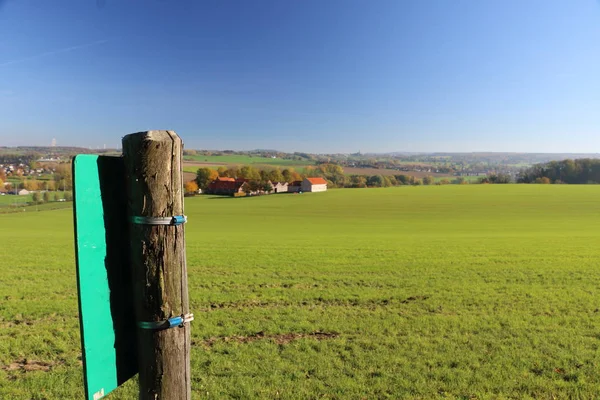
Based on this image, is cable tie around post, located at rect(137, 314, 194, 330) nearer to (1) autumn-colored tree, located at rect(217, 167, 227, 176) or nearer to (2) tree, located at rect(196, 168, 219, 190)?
(2) tree, located at rect(196, 168, 219, 190)

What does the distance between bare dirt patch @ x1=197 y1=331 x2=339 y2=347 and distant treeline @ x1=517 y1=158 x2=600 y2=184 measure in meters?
103

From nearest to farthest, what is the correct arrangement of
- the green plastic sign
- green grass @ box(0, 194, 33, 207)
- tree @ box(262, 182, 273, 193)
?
the green plastic sign, green grass @ box(0, 194, 33, 207), tree @ box(262, 182, 273, 193)

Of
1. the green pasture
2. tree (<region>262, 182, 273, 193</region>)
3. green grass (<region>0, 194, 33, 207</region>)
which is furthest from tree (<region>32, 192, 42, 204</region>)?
tree (<region>262, 182, 273, 193</region>)

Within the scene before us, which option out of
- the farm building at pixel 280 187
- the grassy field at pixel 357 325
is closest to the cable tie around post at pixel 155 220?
the grassy field at pixel 357 325

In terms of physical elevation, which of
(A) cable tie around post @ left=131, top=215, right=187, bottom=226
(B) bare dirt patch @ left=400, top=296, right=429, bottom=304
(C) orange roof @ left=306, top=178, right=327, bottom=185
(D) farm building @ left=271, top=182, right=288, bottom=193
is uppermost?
(C) orange roof @ left=306, top=178, right=327, bottom=185

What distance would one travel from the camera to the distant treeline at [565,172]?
3548 inches

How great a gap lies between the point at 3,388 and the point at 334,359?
4273mm

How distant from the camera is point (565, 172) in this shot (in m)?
93.7

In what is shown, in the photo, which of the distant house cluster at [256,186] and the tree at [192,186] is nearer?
the tree at [192,186]

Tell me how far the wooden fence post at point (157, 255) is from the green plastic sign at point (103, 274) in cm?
6

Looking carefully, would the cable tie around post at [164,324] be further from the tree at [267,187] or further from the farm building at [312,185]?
the farm building at [312,185]

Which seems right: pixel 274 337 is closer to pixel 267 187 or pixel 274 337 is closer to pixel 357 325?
pixel 357 325

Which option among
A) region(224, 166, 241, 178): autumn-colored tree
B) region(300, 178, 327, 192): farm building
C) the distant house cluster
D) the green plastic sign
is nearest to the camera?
the green plastic sign

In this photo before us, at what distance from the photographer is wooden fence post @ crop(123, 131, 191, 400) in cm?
181
